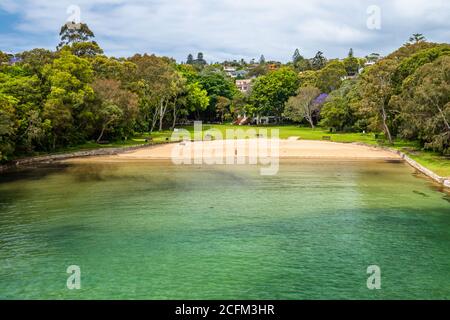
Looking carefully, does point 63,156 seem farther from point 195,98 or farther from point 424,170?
point 195,98

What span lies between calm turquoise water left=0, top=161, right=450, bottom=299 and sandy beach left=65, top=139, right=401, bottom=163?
1780 cm

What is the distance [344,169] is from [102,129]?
36.5 meters

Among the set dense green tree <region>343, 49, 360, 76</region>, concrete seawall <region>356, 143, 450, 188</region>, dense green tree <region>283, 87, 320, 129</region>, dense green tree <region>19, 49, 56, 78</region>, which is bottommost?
concrete seawall <region>356, 143, 450, 188</region>

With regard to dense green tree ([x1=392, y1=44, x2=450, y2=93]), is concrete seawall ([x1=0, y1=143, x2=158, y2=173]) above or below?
below

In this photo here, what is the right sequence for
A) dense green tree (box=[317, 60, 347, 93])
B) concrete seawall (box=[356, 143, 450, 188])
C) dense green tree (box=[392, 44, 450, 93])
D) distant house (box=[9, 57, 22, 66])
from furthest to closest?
dense green tree (box=[317, 60, 347, 93]) < distant house (box=[9, 57, 22, 66]) < dense green tree (box=[392, 44, 450, 93]) < concrete seawall (box=[356, 143, 450, 188])

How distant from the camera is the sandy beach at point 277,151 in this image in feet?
179

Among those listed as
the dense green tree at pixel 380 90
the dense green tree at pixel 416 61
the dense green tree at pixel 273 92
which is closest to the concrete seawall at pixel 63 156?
the dense green tree at pixel 380 90

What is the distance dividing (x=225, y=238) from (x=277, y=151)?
39795 millimetres

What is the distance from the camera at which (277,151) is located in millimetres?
59594

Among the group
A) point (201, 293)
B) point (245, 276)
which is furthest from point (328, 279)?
point (201, 293)

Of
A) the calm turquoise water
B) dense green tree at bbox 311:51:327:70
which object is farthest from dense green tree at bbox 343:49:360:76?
the calm turquoise water

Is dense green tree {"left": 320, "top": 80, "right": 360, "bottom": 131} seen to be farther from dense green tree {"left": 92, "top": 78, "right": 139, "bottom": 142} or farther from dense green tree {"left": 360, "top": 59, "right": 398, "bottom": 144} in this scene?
dense green tree {"left": 92, "top": 78, "right": 139, "bottom": 142}

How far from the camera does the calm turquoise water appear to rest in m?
15.2

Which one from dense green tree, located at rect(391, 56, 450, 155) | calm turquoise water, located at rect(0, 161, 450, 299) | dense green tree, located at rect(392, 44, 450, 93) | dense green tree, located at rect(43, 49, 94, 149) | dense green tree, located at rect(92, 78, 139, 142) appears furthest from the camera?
dense green tree, located at rect(92, 78, 139, 142)
